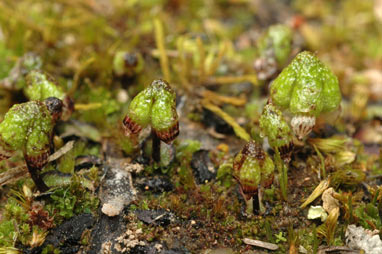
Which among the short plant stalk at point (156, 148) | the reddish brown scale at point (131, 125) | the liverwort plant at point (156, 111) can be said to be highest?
the liverwort plant at point (156, 111)

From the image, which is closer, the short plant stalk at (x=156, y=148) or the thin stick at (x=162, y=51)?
the short plant stalk at (x=156, y=148)

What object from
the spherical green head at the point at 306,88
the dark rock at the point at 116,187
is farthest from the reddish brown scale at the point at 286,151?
the dark rock at the point at 116,187

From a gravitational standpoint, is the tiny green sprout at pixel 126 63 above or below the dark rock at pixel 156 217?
above

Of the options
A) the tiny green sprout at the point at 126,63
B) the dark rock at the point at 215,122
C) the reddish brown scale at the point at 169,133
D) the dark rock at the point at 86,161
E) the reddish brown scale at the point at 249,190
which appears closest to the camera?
the reddish brown scale at the point at 249,190

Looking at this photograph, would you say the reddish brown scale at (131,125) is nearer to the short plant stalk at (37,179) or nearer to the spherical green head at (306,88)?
the short plant stalk at (37,179)

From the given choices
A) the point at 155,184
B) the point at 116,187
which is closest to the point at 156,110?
the point at 155,184

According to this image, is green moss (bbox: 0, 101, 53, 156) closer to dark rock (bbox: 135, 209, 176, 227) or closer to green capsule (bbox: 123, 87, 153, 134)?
green capsule (bbox: 123, 87, 153, 134)

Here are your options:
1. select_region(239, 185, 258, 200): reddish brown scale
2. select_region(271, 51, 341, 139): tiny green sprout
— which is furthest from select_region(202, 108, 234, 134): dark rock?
select_region(239, 185, 258, 200): reddish brown scale
